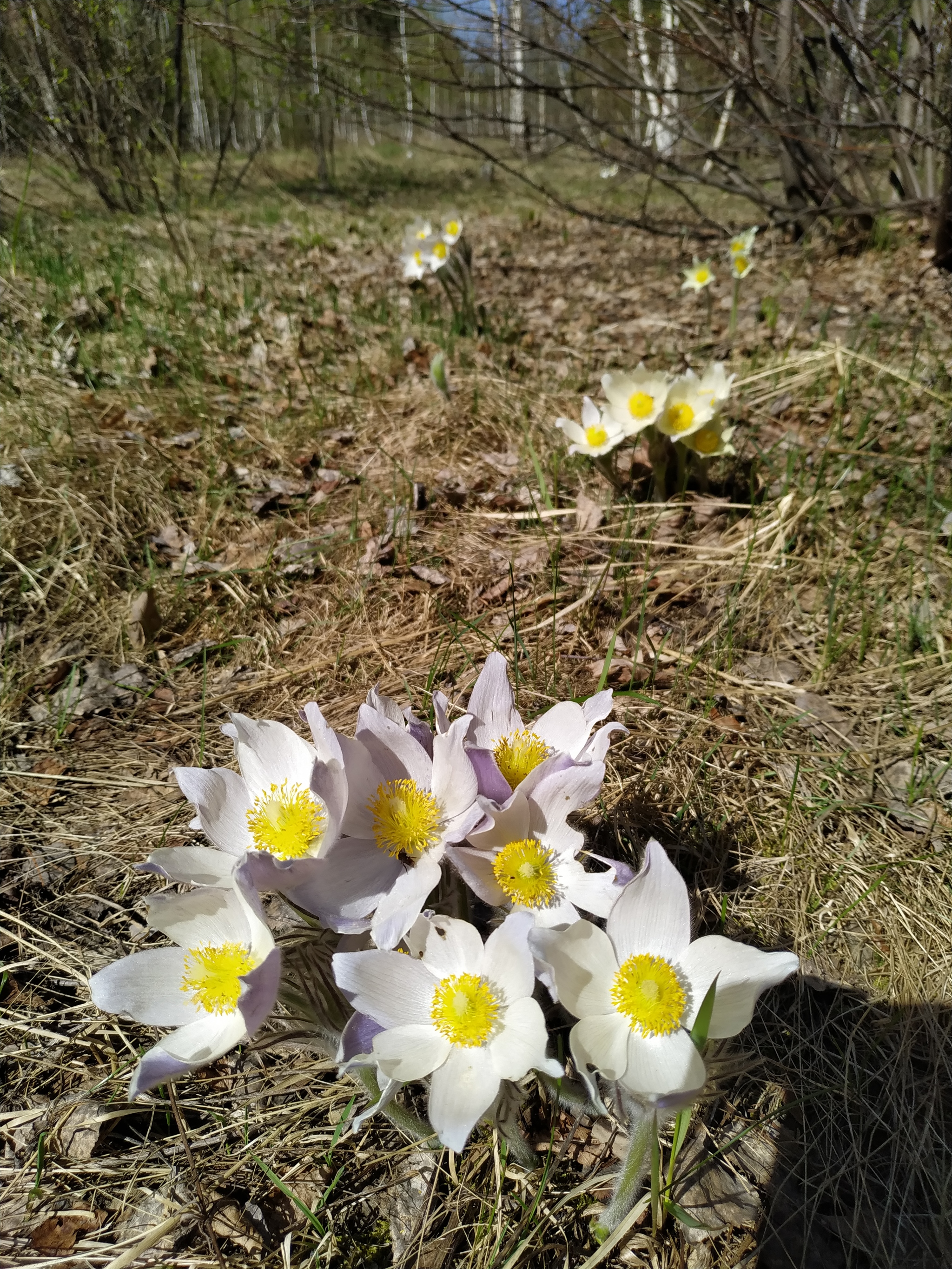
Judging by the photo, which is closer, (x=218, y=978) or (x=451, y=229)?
(x=218, y=978)

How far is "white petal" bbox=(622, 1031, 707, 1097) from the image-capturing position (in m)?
0.85

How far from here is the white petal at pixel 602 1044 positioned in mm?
886

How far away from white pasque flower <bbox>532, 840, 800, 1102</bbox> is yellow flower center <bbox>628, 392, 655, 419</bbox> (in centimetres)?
174

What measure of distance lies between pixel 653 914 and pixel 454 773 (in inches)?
12.6

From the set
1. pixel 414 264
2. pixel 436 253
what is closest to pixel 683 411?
pixel 436 253

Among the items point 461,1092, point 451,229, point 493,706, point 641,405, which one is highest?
point 451,229

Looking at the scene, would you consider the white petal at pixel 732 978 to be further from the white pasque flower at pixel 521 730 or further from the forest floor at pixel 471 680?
the white pasque flower at pixel 521 730

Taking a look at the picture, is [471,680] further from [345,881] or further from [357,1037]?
[357,1037]

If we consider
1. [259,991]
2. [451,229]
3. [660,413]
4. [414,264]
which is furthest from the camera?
[414,264]

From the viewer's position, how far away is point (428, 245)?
4145 millimetres

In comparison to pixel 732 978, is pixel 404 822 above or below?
above

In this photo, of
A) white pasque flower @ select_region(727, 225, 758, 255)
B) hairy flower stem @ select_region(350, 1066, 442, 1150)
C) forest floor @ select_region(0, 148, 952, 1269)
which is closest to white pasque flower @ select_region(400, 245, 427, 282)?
forest floor @ select_region(0, 148, 952, 1269)

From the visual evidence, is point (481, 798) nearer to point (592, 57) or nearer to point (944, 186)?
point (944, 186)

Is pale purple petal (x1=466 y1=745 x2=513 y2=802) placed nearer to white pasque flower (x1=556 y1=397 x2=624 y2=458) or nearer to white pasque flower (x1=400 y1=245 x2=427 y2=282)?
white pasque flower (x1=556 y1=397 x2=624 y2=458)
